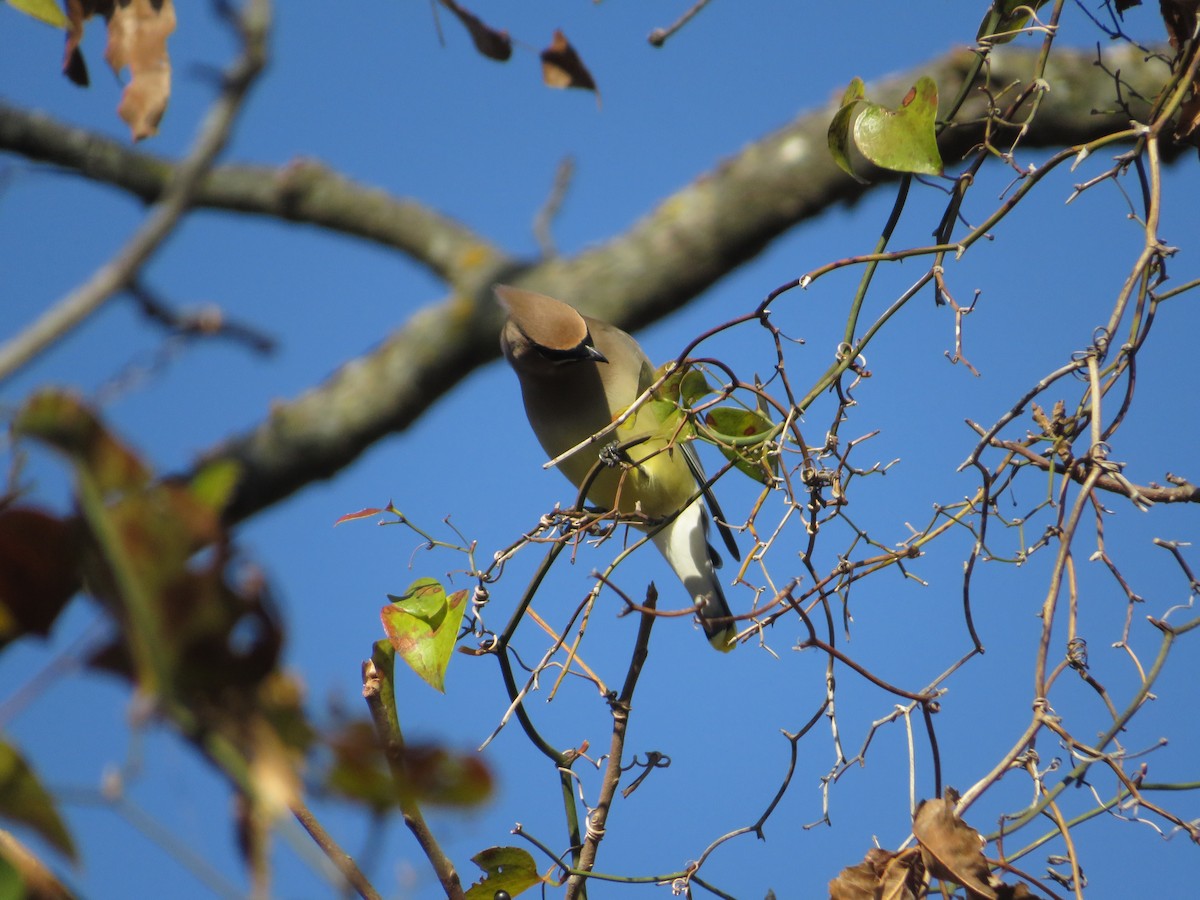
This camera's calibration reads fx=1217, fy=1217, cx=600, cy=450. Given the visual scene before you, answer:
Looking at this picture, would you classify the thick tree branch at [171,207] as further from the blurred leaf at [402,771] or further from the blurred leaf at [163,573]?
the blurred leaf at [402,771]

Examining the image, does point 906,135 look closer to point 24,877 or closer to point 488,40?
point 488,40

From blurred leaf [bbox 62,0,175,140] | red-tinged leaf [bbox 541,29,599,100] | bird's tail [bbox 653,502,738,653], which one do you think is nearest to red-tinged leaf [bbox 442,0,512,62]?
red-tinged leaf [bbox 541,29,599,100]

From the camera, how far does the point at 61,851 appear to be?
0.69 metres

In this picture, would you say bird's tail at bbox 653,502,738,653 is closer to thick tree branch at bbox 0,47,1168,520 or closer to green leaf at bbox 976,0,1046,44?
thick tree branch at bbox 0,47,1168,520

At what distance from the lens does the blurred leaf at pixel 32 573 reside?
0.69m

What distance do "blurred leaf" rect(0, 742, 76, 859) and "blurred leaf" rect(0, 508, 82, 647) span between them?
7 cm

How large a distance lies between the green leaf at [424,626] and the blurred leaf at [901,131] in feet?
2.57

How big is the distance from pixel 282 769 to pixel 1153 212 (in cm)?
133

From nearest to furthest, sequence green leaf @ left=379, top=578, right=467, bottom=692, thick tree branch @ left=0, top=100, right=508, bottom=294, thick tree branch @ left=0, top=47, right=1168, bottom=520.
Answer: green leaf @ left=379, top=578, right=467, bottom=692 → thick tree branch @ left=0, top=47, right=1168, bottom=520 → thick tree branch @ left=0, top=100, right=508, bottom=294

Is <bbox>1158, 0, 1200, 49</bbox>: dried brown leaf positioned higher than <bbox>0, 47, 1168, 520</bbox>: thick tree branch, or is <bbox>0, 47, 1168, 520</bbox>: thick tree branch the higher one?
<bbox>0, 47, 1168, 520</bbox>: thick tree branch

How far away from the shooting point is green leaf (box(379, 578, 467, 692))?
1.56m

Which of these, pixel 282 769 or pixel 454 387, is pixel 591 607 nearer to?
pixel 282 769

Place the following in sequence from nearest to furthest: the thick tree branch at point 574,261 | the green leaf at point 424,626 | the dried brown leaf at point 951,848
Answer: the dried brown leaf at point 951,848 < the green leaf at point 424,626 < the thick tree branch at point 574,261

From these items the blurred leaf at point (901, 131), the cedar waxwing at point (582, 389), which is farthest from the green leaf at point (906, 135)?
the cedar waxwing at point (582, 389)
